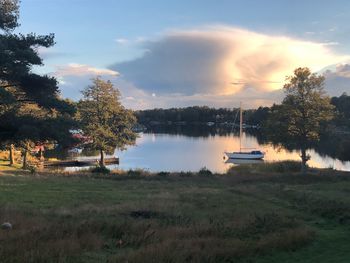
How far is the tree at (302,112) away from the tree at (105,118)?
19.7 meters

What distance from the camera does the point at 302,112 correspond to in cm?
4081

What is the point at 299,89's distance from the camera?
41.0m

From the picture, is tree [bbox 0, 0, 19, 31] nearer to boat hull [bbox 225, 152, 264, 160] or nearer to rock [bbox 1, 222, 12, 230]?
rock [bbox 1, 222, 12, 230]

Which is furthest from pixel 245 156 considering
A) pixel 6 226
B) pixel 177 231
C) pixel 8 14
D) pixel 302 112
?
pixel 6 226

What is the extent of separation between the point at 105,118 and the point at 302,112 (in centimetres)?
2386

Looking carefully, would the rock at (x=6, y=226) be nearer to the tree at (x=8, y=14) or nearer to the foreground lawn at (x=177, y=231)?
the foreground lawn at (x=177, y=231)

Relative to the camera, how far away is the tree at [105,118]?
167ft

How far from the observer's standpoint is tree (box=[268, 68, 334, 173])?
40.3m

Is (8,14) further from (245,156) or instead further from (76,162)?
(245,156)

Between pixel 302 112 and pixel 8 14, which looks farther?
pixel 302 112

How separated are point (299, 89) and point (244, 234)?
106 feet

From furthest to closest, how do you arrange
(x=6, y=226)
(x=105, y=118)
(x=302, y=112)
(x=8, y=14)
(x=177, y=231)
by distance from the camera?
(x=105, y=118)
(x=302, y=112)
(x=8, y=14)
(x=177, y=231)
(x=6, y=226)

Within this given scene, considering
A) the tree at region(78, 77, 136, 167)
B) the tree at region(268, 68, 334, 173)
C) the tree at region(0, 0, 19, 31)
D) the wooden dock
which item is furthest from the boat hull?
the tree at region(0, 0, 19, 31)

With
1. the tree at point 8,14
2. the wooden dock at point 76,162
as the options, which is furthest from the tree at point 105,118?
the tree at point 8,14
